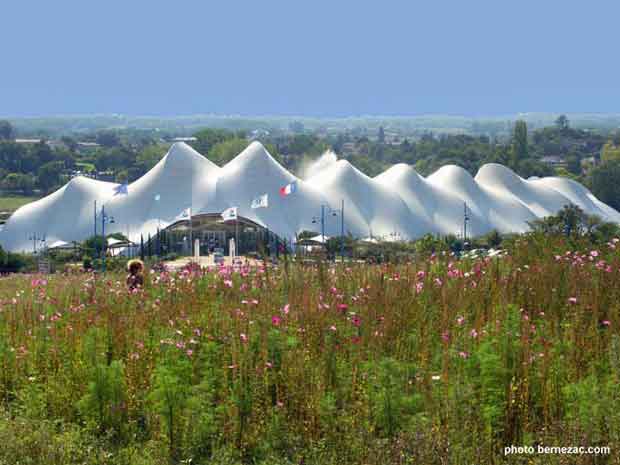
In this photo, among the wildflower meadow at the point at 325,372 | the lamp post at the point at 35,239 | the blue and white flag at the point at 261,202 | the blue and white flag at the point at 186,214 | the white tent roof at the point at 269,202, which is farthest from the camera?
the lamp post at the point at 35,239

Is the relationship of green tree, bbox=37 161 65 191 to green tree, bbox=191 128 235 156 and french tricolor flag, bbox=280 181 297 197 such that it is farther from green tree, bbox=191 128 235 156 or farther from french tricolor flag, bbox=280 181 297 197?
french tricolor flag, bbox=280 181 297 197

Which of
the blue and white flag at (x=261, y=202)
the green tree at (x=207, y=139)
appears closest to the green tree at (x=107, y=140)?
the green tree at (x=207, y=139)

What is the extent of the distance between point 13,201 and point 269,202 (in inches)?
1740

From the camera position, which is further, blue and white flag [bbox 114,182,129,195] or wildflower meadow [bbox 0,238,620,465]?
blue and white flag [bbox 114,182,129,195]

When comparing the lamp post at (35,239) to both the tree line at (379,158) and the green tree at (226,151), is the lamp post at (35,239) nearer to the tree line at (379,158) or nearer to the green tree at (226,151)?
the tree line at (379,158)

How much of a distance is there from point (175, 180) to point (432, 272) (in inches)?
1723

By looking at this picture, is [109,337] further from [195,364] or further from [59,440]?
[59,440]

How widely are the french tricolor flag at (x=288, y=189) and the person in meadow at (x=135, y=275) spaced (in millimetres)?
36651

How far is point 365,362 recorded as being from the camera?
7.55 m

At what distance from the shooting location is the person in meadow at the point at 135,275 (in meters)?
10.5

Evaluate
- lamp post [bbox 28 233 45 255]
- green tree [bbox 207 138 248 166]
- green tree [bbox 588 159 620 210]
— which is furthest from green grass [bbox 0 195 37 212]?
green tree [bbox 588 159 620 210]

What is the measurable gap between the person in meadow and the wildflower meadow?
2.98 feet

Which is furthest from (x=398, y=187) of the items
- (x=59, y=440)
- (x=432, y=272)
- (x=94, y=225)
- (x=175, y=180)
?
(x=59, y=440)

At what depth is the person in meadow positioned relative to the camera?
34.5 feet
